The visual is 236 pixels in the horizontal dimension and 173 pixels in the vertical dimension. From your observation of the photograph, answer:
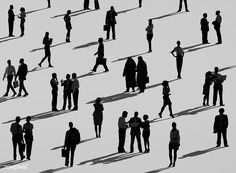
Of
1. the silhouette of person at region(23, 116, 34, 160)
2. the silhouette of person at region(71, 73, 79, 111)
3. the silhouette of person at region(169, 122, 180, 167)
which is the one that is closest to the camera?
the silhouette of person at region(169, 122, 180, 167)

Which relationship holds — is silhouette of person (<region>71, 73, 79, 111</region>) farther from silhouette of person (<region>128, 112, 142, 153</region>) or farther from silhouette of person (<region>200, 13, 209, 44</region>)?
silhouette of person (<region>200, 13, 209, 44</region>)

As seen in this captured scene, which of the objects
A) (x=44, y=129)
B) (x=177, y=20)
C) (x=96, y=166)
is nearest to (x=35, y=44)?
(x=177, y=20)

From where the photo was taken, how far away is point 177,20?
51.8 meters

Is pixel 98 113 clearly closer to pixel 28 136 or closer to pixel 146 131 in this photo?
pixel 146 131

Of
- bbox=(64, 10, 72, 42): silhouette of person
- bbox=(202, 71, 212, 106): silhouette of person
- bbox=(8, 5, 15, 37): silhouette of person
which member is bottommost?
bbox=(202, 71, 212, 106): silhouette of person

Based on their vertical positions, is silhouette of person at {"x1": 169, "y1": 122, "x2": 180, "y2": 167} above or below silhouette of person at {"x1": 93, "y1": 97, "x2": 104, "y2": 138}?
below

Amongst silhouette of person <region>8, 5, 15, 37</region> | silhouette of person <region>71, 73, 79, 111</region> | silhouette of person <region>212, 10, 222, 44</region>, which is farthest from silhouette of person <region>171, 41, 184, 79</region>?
silhouette of person <region>8, 5, 15, 37</region>

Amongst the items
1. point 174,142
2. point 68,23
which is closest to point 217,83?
point 174,142

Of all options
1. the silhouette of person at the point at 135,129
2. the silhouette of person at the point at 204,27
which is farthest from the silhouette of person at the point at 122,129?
the silhouette of person at the point at 204,27

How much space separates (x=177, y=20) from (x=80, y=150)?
15.1 metres

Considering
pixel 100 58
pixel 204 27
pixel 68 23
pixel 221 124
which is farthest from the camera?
pixel 68 23

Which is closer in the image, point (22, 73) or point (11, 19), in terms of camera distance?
point (22, 73)

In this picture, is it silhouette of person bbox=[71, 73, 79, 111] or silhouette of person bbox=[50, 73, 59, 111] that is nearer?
silhouette of person bbox=[71, 73, 79, 111]

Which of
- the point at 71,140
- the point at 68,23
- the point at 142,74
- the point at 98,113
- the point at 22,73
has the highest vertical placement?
the point at 68,23
